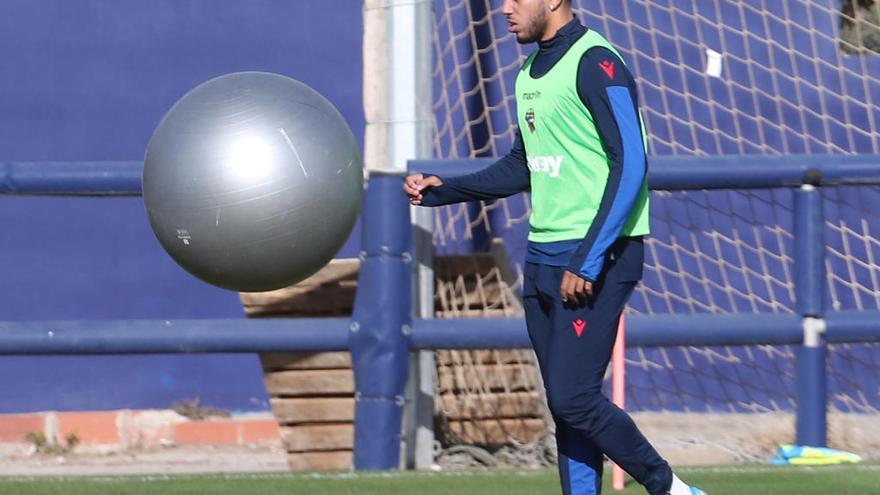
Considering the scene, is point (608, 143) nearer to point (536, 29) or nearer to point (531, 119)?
point (531, 119)

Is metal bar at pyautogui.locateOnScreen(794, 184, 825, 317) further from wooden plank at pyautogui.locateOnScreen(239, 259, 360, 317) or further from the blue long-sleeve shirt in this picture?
the blue long-sleeve shirt

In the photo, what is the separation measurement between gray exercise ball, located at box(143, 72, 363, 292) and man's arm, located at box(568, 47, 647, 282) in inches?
35.6

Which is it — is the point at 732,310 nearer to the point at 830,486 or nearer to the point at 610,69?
the point at 830,486

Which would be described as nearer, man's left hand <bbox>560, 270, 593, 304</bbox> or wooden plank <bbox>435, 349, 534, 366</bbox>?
man's left hand <bbox>560, 270, 593, 304</bbox>

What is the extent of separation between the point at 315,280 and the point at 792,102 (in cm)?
300

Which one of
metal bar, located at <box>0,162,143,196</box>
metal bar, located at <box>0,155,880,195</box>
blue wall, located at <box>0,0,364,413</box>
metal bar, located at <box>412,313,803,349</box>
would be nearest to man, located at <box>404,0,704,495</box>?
metal bar, located at <box>412,313,803,349</box>

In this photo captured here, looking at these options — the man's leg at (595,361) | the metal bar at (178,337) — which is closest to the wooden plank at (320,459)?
the metal bar at (178,337)

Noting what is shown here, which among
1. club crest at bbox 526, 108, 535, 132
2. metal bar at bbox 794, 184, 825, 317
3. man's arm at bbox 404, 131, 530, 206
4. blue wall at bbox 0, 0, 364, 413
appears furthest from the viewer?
blue wall at bbox 0, 0, 364, 413

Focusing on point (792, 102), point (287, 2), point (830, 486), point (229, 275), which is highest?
point (287, 2)

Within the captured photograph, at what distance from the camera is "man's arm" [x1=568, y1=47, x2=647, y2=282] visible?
506 cm

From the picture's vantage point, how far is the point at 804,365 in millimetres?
7605

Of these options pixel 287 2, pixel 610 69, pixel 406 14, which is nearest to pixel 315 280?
pixel 406 14

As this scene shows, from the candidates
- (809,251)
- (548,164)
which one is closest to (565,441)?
(548,164)

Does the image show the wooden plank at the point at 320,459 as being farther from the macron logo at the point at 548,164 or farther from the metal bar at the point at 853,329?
the macron logo at the point at 548,164
